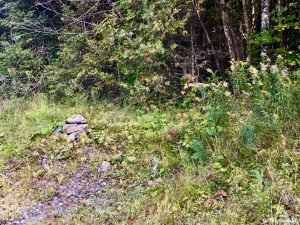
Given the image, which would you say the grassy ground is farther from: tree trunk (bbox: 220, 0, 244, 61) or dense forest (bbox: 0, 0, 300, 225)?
tree trunk (bbox: 220, 0, 244, 61)

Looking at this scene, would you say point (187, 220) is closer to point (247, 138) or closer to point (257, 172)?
point (257, 172)

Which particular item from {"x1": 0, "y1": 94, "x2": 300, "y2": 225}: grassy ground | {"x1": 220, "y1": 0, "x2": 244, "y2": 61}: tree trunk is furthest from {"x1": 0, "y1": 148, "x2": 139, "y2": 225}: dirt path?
{"x1": 220, "y1": 0, "x2": 244, "y2": 61}: tree trunk

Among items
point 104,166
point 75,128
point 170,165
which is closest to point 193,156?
point 170,165

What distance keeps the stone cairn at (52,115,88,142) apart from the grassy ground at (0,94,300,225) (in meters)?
0.12

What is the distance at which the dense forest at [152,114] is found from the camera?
3334 mm

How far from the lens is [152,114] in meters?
5.39

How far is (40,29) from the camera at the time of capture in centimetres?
759

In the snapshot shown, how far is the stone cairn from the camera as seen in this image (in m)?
5.02

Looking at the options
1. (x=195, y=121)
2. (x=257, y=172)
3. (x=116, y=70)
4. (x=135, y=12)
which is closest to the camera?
(x=257, y=172)

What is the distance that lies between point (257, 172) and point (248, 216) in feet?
1.52

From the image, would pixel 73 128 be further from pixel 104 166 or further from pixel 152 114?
pixel 152 114

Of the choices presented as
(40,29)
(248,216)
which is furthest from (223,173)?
(40,29)

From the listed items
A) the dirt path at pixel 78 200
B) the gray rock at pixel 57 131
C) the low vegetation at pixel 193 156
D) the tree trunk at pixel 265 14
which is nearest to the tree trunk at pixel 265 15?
the tree trunk at pixel 265 14

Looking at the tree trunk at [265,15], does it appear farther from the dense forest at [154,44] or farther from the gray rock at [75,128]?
the gray rock at [75,128]
